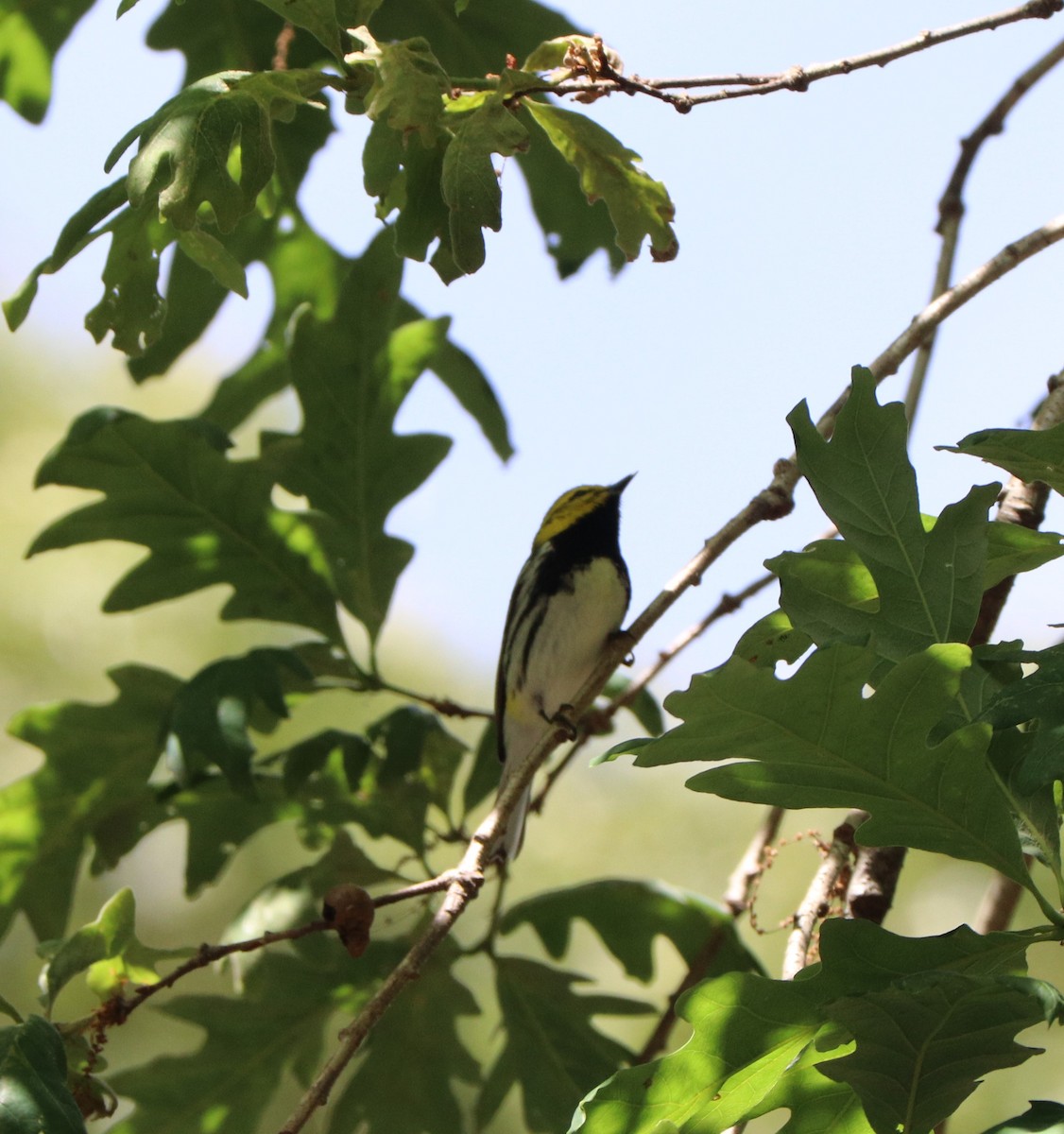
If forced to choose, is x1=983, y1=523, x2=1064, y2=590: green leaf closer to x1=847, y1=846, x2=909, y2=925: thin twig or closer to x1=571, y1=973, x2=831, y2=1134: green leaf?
x1=847, y1=846, x2=909, y2=925: thin twig

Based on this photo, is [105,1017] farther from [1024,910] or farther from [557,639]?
[1024,910]

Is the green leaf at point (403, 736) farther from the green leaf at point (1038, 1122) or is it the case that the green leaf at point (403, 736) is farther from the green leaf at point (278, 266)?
the green leaf at point (1038, 1122)

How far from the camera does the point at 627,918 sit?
8.46 ft

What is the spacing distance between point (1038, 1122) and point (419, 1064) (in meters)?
1.61

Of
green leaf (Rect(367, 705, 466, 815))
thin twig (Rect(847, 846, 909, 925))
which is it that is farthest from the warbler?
thin twig (Rect(847, 846, 909, 925))

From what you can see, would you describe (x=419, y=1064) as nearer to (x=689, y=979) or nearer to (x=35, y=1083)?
(x=689, y=979)

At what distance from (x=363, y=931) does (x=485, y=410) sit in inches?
60.2

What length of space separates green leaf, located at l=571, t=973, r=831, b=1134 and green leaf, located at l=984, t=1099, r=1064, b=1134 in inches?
7.0

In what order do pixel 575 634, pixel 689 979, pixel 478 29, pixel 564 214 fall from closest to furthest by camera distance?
pixel 689 979 → pixel 478 29 → pixel 564 214 → pixel 575 634

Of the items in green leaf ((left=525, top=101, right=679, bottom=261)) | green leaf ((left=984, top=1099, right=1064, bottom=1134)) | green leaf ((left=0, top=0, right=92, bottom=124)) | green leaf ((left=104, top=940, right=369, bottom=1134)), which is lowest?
green leaf ((left=104, top=940, right=369, bottom=1134))

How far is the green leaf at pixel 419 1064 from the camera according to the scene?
2.48m

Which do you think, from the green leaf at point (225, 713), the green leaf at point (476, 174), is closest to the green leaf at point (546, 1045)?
the green leaf at point (225, 713)

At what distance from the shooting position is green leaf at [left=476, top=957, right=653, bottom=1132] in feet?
7.77

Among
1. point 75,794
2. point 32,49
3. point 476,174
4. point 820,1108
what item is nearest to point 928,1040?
point 820,1108
